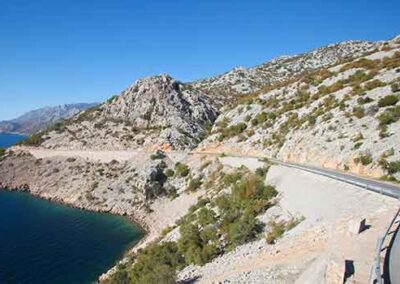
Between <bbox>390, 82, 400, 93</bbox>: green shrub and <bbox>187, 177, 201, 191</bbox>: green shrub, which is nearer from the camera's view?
<bbox>390, 82, 400, 93</bbox>: green shrub

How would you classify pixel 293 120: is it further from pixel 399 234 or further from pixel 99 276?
pixel 399 234

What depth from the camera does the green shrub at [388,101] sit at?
3825cm

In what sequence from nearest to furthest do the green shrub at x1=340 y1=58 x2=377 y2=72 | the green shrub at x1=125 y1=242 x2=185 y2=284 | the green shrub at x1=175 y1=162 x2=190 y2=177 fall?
the green shrub at x1=125 y1=242 x2=185 y2=284, the green shrub at x1=340 y1=58 x2=377 y2=72, the green shrub at x1=175 y1=162 x2=190 y2=177

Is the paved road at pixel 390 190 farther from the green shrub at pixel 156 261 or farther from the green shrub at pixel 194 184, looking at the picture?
the green shrub at pixel 194 184

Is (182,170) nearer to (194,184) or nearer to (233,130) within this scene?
(194,184)

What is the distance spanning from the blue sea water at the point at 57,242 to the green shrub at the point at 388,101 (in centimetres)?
3322

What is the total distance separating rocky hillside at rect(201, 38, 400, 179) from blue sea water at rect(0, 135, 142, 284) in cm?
2329

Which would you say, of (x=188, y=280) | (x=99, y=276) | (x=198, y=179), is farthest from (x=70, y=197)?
(x=188, y=280)

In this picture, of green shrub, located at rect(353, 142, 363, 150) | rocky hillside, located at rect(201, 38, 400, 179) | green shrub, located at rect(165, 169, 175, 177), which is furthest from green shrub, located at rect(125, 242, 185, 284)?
green shrub, located at rect(165, 169, 175, 177)

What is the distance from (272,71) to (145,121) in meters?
58.8

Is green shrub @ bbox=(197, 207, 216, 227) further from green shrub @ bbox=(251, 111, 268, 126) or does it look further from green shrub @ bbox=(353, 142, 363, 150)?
green shrub @ bbox=(251, 111, 268, 126)

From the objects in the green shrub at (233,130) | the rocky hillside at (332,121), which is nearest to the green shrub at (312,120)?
the rocky hillside at (332,121)

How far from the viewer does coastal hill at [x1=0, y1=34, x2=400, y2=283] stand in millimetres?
22016

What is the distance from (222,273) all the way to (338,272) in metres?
10.6
